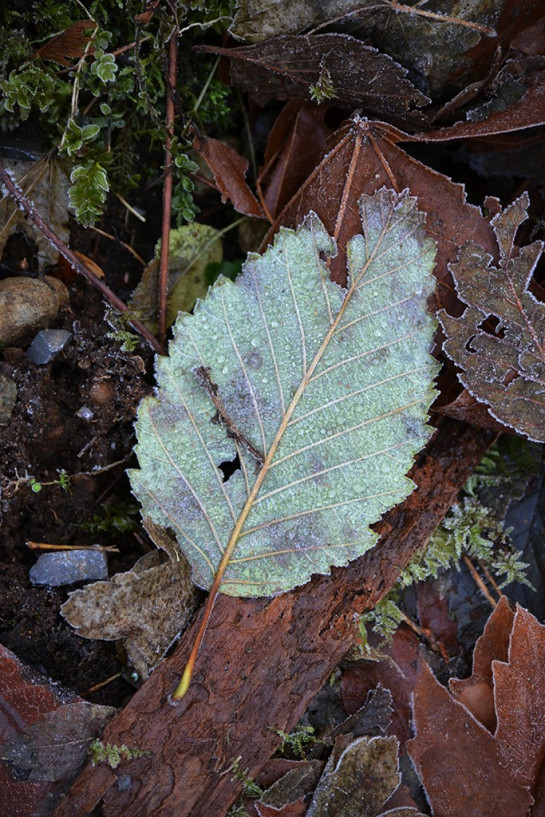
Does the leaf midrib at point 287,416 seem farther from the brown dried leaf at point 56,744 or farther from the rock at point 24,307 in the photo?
the rock at point 24,307

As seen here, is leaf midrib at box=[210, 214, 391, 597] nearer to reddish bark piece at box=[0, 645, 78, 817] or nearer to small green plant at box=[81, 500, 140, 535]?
small green plant at box=[81, 500, 140, 535]

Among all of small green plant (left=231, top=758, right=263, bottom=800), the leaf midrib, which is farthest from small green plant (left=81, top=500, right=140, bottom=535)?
small green plant (left=231, top=758, right=263, bottom=800)

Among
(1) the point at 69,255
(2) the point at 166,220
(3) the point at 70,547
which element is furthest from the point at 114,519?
(2) the point at 166,220

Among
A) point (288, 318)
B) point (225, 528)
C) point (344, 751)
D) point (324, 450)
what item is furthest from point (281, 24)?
point (344, 751)

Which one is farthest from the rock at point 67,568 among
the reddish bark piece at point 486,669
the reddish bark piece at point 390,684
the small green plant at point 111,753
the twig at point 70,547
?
the reddish bark piece at point 486,669

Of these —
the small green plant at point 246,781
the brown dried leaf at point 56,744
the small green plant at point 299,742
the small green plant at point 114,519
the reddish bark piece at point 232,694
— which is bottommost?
the small green plant at point 299,742

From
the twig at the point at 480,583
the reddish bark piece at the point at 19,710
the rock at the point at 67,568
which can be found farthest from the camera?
the twig at the point at 480,583
